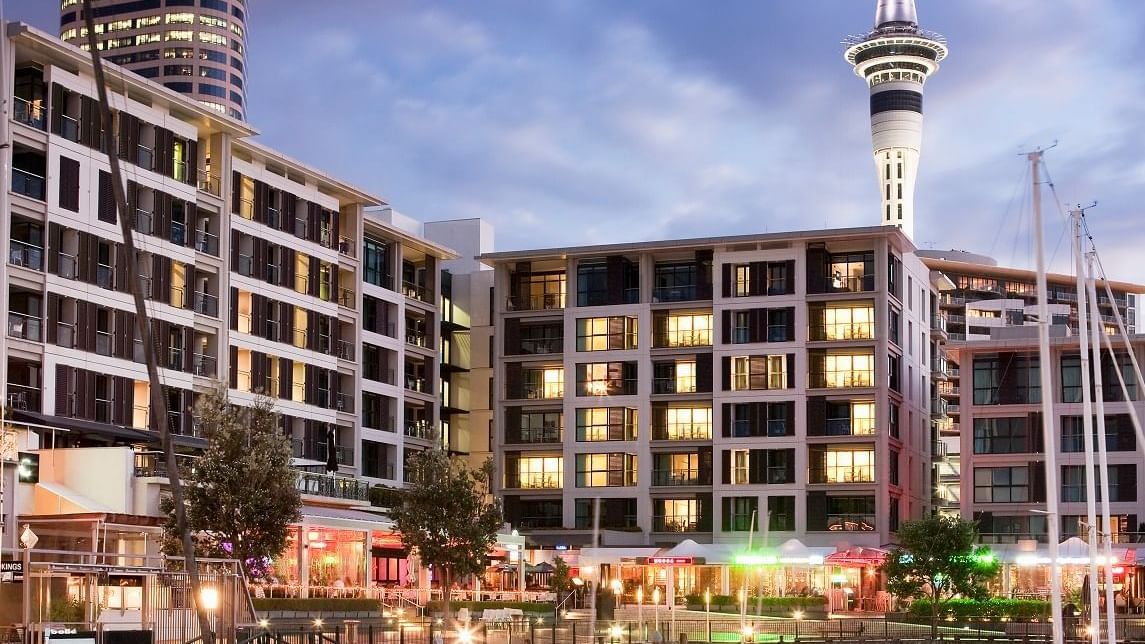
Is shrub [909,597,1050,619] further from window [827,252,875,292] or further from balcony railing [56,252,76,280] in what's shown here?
balcony railing [56,252,76,280]

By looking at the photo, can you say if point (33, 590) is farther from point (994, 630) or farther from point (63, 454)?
point (994, 630)

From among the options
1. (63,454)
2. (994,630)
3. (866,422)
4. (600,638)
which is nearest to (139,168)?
(63,454)

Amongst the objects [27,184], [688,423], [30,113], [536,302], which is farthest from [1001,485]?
[30,113]

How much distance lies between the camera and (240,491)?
62188 millimetres

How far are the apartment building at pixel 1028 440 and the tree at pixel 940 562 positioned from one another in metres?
29.1

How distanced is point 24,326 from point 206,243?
15.2 metres

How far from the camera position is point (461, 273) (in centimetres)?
12962

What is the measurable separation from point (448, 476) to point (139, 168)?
21621 millimetres

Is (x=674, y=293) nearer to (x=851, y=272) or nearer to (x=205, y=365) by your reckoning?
(x=851, y=272)

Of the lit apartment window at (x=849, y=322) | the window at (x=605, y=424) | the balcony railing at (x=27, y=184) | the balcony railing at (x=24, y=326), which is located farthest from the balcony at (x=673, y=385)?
the balcony railing at (x=27, y=184)

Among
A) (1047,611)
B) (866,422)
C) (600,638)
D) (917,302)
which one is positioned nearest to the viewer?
(600,638)

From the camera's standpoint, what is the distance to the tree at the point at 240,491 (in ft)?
204

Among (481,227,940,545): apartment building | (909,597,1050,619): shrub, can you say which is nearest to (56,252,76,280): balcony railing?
(909,597,1050,619): shrub

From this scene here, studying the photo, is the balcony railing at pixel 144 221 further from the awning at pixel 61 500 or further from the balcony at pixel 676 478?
the balcony at pixel 676 478
